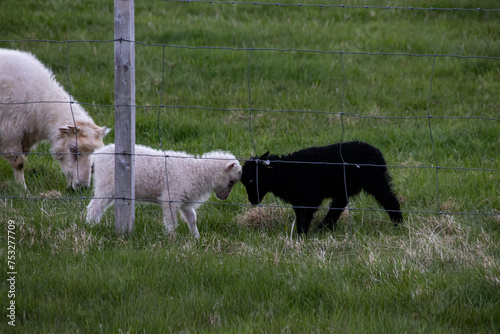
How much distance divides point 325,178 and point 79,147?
276 centimetres

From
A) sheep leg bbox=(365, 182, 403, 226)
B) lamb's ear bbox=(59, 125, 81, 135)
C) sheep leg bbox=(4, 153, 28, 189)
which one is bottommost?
sheep leg bbox=(4, 153, 28, 189)

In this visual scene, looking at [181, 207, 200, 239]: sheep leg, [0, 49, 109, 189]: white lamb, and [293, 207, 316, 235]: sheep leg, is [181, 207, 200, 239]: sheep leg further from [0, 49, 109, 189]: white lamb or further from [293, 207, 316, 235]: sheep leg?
[0, 49, 109, 189]: white lamb

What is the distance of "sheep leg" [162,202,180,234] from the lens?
17.2 feet

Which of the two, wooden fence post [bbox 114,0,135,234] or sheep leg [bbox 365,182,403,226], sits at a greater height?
wooden fence post [bbox 114,0,135,234]

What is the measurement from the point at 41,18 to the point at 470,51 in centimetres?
868

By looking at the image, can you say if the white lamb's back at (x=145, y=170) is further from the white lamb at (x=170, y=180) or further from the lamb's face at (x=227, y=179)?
the lamb's face at (x=227, y=179)

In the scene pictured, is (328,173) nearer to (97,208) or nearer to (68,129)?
(97,208)

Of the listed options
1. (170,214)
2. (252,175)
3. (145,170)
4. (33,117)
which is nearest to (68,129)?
(33,117)

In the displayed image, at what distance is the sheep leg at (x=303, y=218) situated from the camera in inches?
212

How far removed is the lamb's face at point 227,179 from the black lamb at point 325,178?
10 cm

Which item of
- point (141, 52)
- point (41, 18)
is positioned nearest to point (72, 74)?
point (141, 52)

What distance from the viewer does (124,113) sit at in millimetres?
4656

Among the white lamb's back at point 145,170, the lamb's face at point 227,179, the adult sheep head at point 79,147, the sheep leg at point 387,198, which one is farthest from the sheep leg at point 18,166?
the sheep leg at point 387,198

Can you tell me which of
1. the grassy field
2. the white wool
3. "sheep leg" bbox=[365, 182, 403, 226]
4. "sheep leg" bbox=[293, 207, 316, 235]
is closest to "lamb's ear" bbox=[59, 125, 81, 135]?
the white wool
